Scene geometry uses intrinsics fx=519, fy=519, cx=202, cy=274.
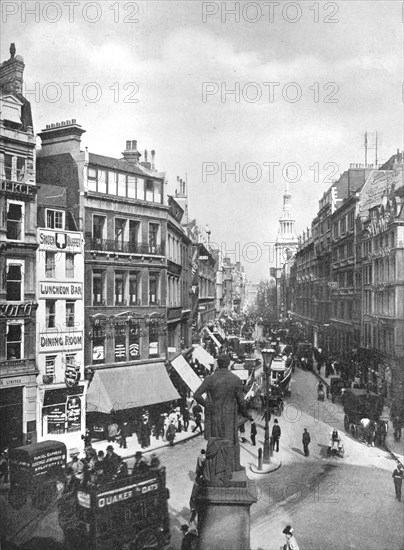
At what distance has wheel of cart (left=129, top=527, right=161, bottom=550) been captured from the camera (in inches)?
403

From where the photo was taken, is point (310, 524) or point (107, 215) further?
point (107, 215)

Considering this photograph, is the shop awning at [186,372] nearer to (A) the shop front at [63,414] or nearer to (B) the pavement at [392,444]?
(A) the shop front at [63,414]

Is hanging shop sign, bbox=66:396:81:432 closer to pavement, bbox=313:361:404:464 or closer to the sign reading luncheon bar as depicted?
the sign reading luncheon bar

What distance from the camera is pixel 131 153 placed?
17.4 m

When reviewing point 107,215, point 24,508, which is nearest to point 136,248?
point 107,215

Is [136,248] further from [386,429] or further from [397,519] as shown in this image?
[397,519]

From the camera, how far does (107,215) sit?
18.3 m

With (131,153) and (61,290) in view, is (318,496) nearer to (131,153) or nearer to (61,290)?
(61,290)

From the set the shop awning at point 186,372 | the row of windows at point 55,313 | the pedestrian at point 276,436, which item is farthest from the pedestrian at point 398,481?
the row of windows at point 55,313

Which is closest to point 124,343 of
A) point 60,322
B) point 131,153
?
point 60,322

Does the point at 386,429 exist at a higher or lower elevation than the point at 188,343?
lower

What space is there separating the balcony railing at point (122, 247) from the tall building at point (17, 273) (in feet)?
8.17

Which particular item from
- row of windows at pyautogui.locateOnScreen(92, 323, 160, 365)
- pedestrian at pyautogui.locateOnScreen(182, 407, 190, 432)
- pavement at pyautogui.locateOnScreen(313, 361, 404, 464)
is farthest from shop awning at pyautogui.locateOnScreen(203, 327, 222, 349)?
pavement at pyautogui.locateOnScreen(313, 361, 404, 464)

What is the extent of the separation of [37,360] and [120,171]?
7347 mm
